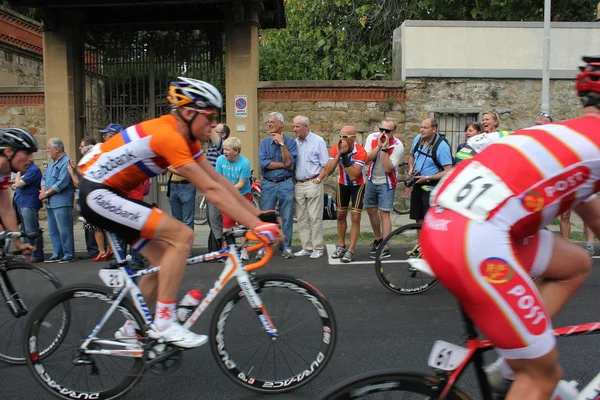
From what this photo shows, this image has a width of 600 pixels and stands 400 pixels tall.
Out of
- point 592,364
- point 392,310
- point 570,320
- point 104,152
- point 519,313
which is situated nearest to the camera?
point 519,313

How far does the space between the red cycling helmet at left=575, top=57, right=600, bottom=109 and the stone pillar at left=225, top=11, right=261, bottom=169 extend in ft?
33.5

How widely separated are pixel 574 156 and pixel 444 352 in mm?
930

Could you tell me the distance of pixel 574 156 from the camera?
221 centimetres

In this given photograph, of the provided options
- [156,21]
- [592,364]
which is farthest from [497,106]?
[592,364]

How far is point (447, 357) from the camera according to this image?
231 centimetres

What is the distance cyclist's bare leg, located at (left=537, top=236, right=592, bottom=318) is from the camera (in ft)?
8.80

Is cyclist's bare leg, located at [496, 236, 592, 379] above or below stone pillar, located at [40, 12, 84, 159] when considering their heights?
below

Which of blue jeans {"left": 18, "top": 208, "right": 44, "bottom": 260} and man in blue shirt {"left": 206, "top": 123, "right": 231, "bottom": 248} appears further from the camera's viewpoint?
blue jeans {"left": 18, "top": 208, "right": 44, "bottom": 260}

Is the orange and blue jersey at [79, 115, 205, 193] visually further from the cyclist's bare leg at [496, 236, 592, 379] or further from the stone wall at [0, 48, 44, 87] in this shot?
the stone wall at [0, 48, 44, 87]

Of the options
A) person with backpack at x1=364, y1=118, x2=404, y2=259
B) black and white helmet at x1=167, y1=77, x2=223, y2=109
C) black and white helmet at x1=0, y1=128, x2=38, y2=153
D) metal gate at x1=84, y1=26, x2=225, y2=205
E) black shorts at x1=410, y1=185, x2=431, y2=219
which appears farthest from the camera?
metal gate at x1=84, y1=26, x2=225, y2=205

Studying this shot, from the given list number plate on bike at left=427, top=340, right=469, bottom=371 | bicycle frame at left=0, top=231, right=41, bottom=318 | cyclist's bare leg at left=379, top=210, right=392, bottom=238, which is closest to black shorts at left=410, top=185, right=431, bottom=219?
cyclist's bare leg at left=379, top=210, right=392, bottom=238

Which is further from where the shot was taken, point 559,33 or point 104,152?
point 559,33

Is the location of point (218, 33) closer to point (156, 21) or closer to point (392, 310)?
point (156, 21)

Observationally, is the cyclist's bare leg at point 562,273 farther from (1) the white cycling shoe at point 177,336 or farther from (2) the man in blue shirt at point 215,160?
(2) the man in blue shirt at point 215,160
